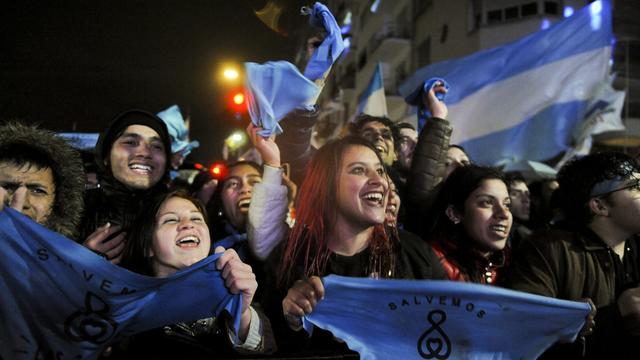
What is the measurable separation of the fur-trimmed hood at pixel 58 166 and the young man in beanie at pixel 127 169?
28 cm

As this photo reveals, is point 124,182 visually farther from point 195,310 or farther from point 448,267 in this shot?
point 448,267

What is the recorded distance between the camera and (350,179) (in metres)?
2.44

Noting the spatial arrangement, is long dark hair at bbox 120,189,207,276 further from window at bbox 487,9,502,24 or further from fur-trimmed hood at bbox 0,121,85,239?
window at bbox 487,9,502,24

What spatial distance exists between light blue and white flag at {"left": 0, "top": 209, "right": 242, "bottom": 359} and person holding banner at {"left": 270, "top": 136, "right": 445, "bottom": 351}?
0.57 metres

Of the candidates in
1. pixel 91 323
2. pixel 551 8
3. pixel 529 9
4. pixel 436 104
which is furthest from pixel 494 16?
pixel 91 323

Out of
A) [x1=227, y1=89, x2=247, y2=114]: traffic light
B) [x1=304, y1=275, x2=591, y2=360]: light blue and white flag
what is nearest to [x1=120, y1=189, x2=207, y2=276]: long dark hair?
[x1=304, y1=275, x2=591, y2=360]: light blue and white flag

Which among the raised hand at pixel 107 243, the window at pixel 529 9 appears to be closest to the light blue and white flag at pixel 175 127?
the raised hand at pixel 107 243

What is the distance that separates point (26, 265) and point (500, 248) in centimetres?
223

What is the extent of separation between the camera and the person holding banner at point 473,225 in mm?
2789

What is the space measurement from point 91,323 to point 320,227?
1.03m

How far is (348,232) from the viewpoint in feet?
7.93

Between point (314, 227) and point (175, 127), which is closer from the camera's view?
point (314, 227)

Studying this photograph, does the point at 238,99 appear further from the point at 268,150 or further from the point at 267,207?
the point at 267,207

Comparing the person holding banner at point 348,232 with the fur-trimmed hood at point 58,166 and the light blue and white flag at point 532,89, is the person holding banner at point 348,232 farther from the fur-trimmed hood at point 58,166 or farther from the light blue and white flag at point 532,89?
the light blue and white flag at point 532,89
